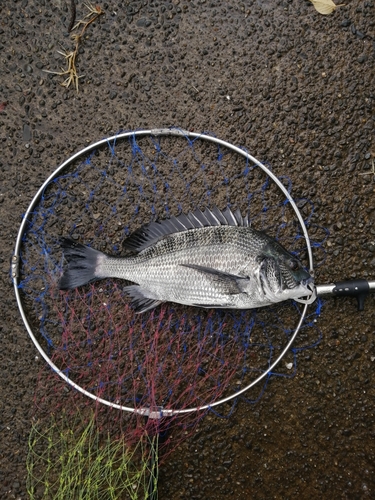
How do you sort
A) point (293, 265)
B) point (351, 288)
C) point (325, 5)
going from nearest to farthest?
point (293, 265), point (351, 288), point (325, 5)

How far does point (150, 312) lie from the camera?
2553mm

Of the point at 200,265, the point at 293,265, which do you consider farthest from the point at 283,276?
the point at 200,265

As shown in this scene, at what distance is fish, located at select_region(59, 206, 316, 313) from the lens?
7.28ft

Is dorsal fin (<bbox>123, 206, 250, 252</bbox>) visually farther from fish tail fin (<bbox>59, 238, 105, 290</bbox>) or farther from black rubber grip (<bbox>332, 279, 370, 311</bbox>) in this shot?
black rubber grip (<bbox>332, 279, 370, 311</bbox>)

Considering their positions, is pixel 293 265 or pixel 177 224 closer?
pixel 293 265

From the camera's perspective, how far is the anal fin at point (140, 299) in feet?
7.92

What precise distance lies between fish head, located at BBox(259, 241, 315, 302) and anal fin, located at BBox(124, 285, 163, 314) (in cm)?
63

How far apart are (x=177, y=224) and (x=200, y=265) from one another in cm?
29

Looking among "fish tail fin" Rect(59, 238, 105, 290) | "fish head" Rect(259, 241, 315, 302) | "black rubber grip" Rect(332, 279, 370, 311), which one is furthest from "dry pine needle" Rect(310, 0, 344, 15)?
"fish tail fin" Rect(59, 238, 105, 290)

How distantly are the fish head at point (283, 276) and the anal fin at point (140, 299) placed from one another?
2.06ft

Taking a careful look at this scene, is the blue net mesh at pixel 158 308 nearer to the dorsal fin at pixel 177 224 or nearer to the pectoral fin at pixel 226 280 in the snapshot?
the dorsal fin at pixel 177 224

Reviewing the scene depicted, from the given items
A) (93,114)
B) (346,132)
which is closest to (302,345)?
(346,132)

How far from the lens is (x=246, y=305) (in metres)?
2.28

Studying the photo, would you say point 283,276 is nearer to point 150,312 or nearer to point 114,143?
point 150,312
